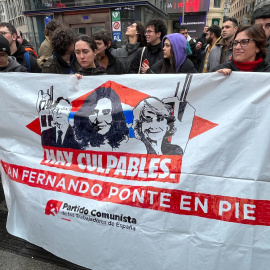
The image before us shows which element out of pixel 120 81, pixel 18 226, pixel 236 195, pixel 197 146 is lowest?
pixel 18 226

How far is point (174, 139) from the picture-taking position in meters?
1.81

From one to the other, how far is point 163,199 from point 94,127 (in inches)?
31.7

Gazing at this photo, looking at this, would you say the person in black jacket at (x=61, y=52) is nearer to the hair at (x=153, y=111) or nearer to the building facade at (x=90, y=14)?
the hair at (x=153, y=111)

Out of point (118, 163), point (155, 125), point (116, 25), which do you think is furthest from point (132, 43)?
point (116, 25)

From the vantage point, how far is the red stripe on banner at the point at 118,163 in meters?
1.78

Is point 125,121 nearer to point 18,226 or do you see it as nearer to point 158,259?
point 158,259

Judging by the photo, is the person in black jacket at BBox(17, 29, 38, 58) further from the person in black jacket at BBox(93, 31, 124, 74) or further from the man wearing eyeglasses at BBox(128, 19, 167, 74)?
the man wearing eyeglasses at BBox(128, 19, 167, 74)

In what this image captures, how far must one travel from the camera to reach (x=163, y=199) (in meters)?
1.73

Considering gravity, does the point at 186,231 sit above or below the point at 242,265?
above

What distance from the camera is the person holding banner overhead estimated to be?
194cm

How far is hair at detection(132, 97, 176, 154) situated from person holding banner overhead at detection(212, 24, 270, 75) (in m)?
0.59

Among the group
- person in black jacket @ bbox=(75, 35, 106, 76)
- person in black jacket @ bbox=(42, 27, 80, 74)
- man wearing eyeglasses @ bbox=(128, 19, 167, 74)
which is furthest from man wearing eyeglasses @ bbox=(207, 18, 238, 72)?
person in black jacket @ bbox=(42, 27, 80, 74)

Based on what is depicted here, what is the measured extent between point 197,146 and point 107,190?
2.46ft

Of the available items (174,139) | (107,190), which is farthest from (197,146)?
(107,190)
